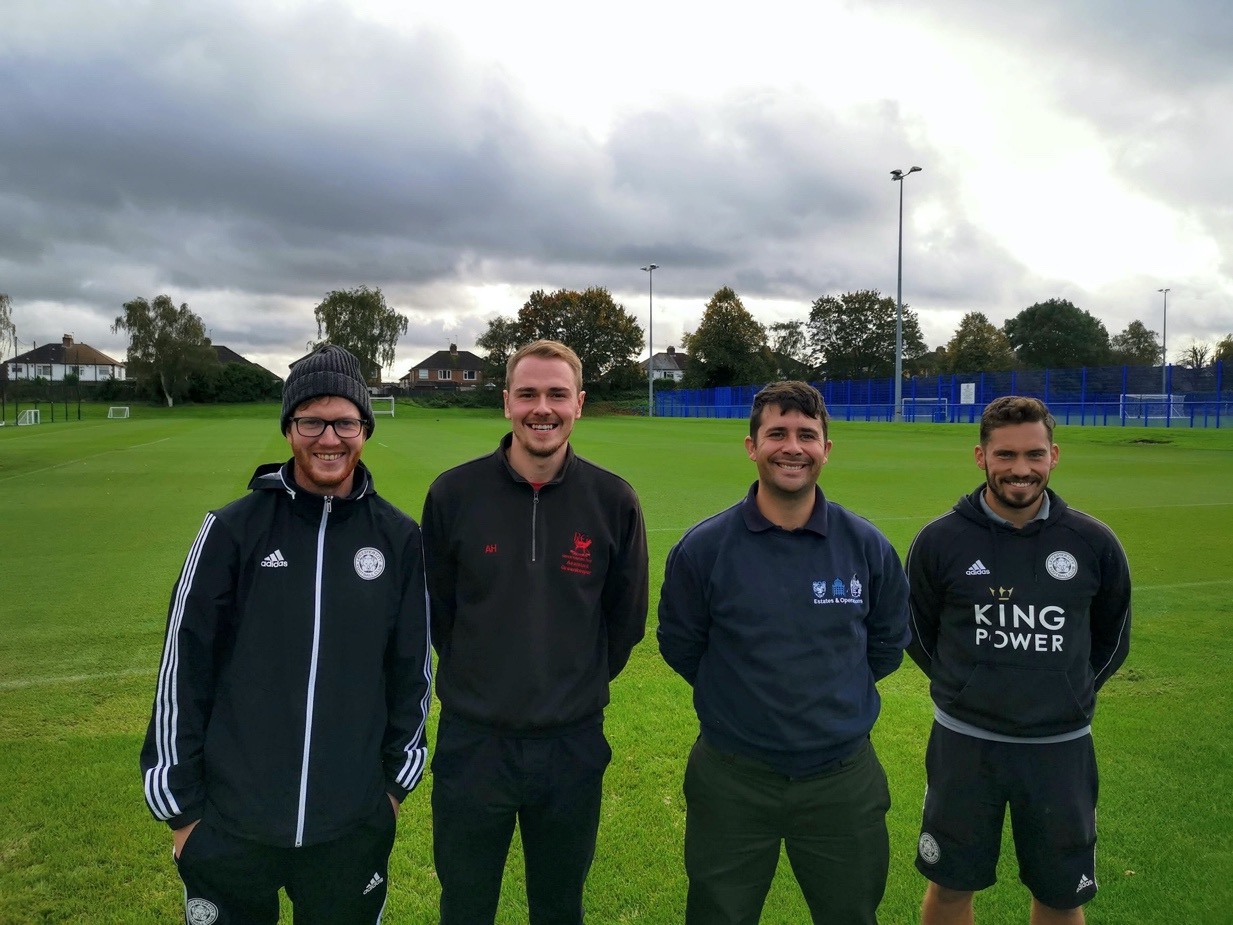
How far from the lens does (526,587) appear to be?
101 inches

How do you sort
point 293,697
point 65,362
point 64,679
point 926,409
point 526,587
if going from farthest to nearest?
point 65,362 < point 926,409 < point 64,679 < point 526,587 < point 293,697

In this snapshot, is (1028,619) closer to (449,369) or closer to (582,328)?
(582,328)

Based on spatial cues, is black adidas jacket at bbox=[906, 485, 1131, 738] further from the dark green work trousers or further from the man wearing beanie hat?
the man wearing beanie hat

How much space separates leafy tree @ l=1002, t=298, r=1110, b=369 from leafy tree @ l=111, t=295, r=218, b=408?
77.5 m

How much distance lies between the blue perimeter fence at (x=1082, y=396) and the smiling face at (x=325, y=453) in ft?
86.3

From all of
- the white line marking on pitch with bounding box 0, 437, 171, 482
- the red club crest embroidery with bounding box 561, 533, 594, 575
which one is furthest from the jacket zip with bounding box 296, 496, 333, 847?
the white line marking on pitch with bounding box 0, 437, 171, 482

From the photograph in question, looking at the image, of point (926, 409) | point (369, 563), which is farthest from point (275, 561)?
point (926, 409)

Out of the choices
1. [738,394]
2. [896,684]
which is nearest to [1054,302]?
[738,394]

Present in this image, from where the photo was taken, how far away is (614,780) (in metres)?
3.98

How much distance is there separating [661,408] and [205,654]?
72420 mm

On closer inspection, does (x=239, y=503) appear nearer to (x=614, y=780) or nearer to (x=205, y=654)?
(x=205, y=654)

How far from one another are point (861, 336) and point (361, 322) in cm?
4783

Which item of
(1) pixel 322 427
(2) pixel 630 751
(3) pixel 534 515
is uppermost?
(1) pixel 322 427

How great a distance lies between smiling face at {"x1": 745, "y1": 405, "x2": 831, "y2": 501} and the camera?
2.56m
